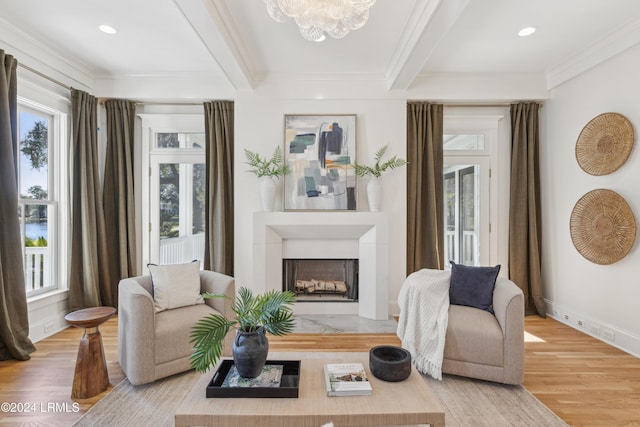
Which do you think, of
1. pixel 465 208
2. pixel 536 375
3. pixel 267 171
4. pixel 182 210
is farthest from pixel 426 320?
pixel 182 210

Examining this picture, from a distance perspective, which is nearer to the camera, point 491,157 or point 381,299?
point 381,299

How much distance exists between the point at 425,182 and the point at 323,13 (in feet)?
8.34

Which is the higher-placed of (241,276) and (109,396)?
(241,276)

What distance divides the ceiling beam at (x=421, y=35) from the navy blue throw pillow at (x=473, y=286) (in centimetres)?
188

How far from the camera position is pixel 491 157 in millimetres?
4031

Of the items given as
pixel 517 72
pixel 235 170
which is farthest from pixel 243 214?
pixel 517 72

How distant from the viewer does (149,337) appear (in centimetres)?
218

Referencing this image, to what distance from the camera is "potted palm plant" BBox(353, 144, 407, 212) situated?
3.64m

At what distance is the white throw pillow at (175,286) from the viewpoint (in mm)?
2533

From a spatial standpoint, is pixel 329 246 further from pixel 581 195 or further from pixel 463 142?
pixel 581 195

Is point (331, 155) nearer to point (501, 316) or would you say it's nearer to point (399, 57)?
point (399, 57)

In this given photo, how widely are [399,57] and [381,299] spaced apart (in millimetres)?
2494

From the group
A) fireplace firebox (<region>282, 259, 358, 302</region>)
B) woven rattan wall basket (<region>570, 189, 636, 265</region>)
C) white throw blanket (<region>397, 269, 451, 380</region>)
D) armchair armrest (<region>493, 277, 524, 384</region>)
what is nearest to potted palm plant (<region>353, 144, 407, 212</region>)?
fireplace firebox (<region>282, 259, 358, 302</region>)

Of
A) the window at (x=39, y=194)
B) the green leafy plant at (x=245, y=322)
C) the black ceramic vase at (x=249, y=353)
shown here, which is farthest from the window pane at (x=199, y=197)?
the black ceramic vase at (x=249, y=353)
